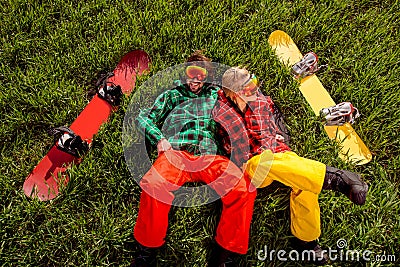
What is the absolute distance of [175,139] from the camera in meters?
2.93

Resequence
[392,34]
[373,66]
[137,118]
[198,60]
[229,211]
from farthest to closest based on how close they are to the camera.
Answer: [392,34] → [373,66] → [198,60] → [137,118] → [229,211]

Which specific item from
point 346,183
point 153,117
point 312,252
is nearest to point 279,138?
point 346,183

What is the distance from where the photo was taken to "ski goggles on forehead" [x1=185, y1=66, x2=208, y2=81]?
3.06m

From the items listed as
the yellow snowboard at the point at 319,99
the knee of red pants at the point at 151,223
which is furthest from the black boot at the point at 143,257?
the yellow snowboard at the point at 319,99

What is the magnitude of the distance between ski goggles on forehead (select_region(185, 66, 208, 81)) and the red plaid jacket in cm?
24

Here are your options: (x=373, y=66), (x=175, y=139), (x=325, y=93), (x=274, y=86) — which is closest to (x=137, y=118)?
(x=175, y=139)

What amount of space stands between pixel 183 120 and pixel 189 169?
42 cm

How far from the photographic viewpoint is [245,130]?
293 centimetres

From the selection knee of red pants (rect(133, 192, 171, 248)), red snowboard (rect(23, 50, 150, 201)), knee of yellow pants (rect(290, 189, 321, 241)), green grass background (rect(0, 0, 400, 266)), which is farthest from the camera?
red snowboard (rect(23, 50, 150, 201))

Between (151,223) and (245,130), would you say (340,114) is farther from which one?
(151,223)

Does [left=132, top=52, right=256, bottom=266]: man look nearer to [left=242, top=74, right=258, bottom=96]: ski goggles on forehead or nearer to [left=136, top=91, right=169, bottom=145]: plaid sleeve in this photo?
[left=136, top=91, right=169, bottom=145]: plaid sleeve

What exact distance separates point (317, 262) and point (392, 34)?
237 cm

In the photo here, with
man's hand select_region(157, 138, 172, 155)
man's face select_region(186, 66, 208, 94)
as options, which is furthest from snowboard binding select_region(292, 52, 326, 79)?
man's hand select_region(157, 138, 172, 155)

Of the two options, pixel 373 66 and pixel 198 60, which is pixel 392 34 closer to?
pixel 373 66
